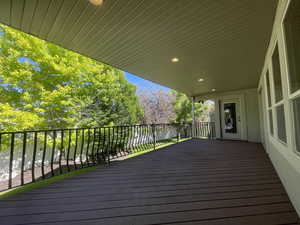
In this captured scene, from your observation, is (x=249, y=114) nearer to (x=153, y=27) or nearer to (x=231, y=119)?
(x=231, y=119)

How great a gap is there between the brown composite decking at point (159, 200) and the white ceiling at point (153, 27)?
7.50 feet

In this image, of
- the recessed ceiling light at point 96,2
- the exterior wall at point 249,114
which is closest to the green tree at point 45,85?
the recessed ceiling light at point 96,2

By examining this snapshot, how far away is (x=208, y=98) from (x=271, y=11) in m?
5.60

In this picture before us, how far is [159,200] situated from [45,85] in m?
6.18

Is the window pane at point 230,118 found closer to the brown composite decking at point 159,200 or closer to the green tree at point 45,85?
the brown composite decking at point 159,200

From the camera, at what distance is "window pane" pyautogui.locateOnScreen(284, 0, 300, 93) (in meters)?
1.38

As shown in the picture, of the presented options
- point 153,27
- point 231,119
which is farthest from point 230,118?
point 153,27

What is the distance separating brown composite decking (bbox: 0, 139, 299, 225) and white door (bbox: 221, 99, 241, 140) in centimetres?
401

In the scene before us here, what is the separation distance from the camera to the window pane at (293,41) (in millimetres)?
1380

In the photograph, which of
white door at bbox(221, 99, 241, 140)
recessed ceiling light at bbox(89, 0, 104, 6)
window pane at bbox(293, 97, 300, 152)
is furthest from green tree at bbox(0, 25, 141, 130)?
window pane at bbox(293, 97, 300, 152)

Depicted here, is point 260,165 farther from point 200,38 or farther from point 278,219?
point 200,38

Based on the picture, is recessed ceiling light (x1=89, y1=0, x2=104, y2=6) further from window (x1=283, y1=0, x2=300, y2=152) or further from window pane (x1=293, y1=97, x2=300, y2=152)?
window pane (x1=293, y1=97, x2=300, y2=152)

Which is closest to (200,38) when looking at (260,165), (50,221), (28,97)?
(260,165)

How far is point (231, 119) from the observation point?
6.48 meters
